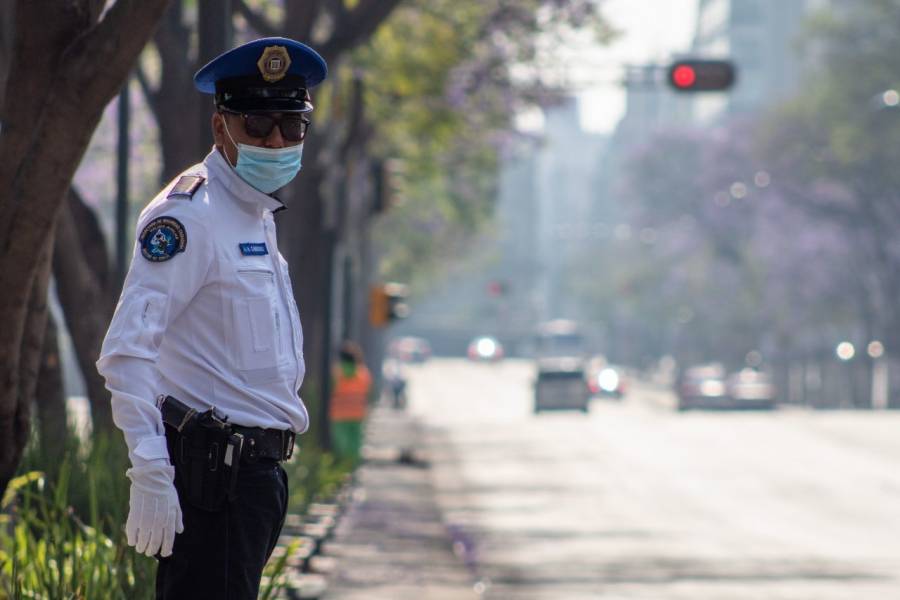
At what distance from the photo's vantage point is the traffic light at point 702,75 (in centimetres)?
2442

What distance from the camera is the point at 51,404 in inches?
463

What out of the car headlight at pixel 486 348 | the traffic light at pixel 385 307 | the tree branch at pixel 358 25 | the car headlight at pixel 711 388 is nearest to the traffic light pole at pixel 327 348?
the tree branch at pixel 358 25

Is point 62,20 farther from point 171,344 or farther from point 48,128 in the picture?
point 171,344

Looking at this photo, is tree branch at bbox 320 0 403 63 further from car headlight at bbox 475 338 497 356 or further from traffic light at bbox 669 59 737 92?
car headlight at bbox 475 338 497 356

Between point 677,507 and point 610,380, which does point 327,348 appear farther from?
point 610,380

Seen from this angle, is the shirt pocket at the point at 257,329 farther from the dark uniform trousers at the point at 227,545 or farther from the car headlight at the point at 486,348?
the car headlight at the point at 486,348

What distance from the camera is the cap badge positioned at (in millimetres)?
5141

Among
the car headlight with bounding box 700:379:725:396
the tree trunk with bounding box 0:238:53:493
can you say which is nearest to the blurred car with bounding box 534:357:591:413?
the car headlight with bounding box 700:379:725:396

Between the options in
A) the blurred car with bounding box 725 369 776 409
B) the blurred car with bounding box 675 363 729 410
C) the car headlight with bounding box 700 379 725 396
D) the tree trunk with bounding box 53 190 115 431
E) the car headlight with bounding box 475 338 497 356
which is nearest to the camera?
the tree trunk with bounding box 53 190 115 431

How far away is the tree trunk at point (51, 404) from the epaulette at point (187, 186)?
622 centimetres

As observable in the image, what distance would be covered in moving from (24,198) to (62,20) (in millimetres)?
680

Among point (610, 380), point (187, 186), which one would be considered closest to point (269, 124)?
point (187, 186)

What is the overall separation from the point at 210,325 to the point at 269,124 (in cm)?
58

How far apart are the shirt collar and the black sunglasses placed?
110 millimetres
